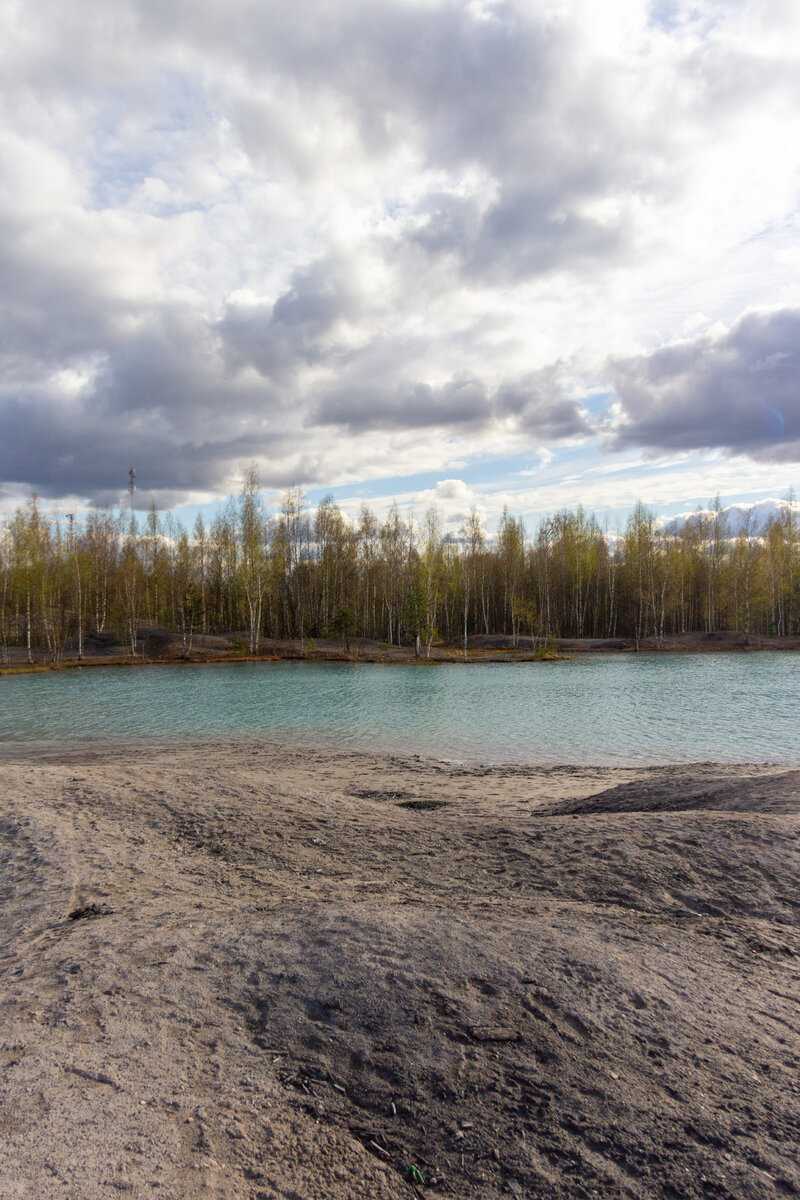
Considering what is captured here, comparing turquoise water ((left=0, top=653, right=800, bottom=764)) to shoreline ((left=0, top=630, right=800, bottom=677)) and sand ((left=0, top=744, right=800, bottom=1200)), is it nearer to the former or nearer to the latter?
shoreline ((left=0, top=630, right=800, bottom=677))

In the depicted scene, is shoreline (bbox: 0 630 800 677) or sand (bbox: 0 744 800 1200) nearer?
sand (bbox: 0 744 800 1200)

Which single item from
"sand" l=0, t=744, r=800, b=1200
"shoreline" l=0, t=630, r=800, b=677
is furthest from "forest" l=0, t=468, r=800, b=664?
"sand" l=0, t=744, r=800, b=1200

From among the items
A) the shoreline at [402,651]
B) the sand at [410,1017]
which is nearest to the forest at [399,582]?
the shoreline at [402,651]

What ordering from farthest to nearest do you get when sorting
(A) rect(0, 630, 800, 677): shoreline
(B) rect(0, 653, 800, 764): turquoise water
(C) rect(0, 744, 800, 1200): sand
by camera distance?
(A) rect(0, 630, 800, 677): shoreline < (B) rect(0, 653, 800, 764): turquoise water < (C) rect(0, 744, 800, 1200): sand

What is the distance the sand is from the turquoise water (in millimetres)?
9623

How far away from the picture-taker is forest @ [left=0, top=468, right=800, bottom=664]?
58363mm

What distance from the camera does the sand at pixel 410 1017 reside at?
2977 millimetres

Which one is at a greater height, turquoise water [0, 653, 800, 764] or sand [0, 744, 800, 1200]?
sand [0, 744, 800, 1200]

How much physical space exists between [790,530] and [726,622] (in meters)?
12.8

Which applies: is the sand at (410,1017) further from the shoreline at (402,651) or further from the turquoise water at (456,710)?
the shoreline at (402,651)

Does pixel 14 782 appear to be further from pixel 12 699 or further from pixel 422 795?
pixel 12 699

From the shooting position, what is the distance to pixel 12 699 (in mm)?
29453

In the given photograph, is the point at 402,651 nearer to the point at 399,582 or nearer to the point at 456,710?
the point at 399,582

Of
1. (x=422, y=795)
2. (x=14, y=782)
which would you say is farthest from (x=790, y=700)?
(x=14, y=782)
